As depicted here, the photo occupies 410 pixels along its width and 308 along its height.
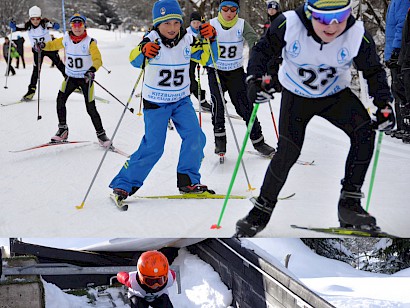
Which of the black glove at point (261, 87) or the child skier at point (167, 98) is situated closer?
the black glove at point (261, 87)

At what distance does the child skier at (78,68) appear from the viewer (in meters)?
Result: 2.81

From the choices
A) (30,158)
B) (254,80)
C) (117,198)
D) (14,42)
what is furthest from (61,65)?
(254,80)

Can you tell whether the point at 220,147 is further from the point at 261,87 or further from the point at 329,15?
the point at 329,15

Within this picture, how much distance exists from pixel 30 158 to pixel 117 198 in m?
0.42

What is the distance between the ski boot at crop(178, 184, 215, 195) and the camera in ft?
9.37

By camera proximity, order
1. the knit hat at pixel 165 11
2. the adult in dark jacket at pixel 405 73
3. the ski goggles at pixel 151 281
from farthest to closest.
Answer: the ski goggles at pixel 151 281
the adult in dark jacket at pixel 405 73
the knit hat at pixel 165 11

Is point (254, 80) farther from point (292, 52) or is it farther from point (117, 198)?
point (117, 198)

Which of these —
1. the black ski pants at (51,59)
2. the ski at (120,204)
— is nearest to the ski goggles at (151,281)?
the ski at (120,204)

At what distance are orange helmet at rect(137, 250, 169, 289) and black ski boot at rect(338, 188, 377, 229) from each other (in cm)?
138

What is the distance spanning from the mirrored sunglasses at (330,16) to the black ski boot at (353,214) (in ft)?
2.31

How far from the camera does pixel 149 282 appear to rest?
12.0 feet

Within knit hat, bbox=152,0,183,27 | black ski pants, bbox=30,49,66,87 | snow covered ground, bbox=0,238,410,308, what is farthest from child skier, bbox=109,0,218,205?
snow covered ground, bbox=0,238,410,308

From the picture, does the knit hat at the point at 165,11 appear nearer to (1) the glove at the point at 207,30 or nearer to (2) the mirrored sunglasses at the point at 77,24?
(1) the glove at the point at 207,30

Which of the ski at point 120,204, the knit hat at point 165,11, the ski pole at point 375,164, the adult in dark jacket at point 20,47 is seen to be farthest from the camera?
the ski at point 120,204
